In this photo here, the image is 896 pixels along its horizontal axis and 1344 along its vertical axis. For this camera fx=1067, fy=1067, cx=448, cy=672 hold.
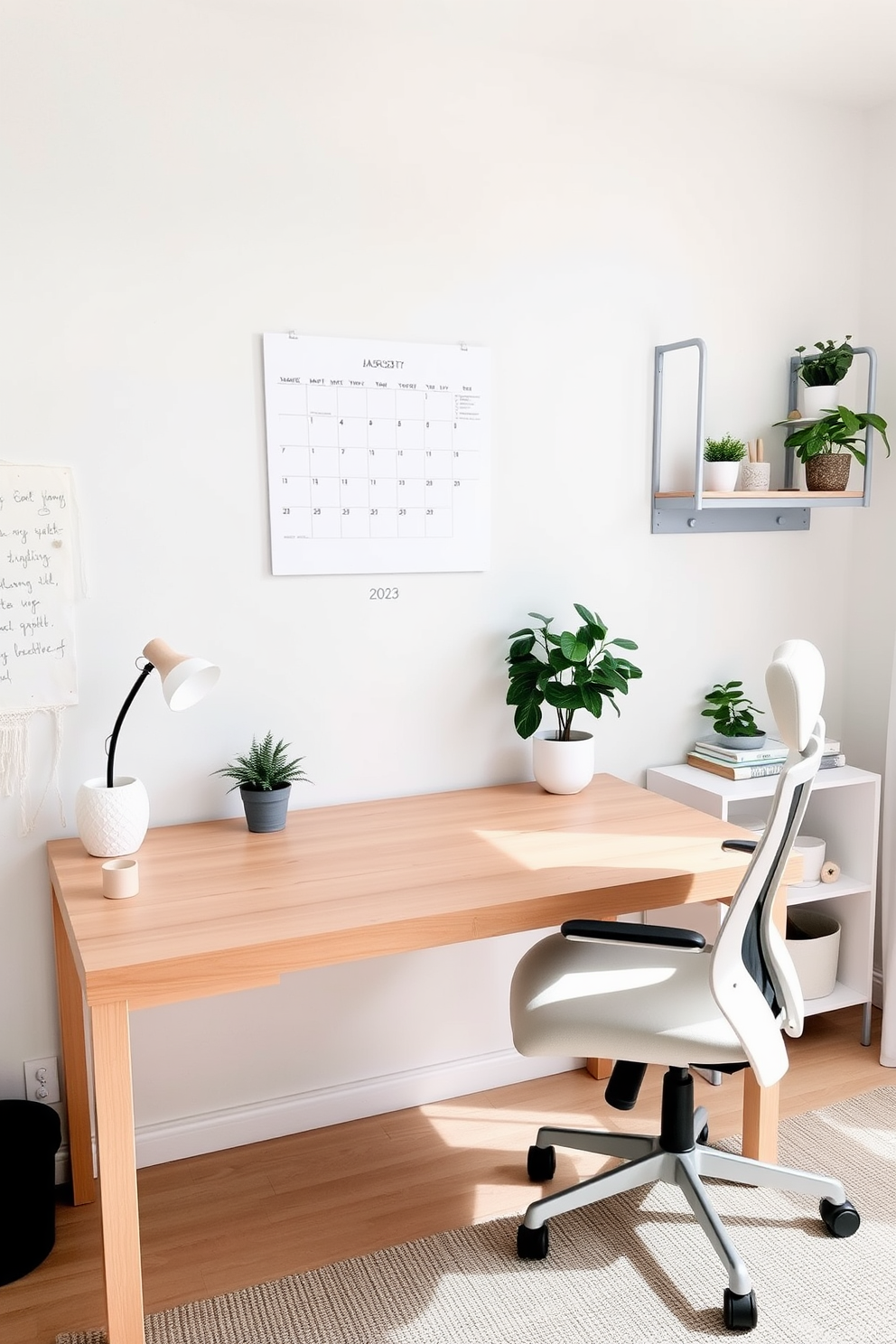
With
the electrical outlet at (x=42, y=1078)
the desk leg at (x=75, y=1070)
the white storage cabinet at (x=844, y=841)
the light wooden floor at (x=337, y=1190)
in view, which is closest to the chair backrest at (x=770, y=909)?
the light wooden floor at (x=337, y=1190)

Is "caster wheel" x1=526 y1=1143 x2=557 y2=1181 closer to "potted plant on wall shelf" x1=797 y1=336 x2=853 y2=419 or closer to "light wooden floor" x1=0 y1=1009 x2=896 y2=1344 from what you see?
"light wooden floor" x1=0 y1=1009 x2=896 y2=1344

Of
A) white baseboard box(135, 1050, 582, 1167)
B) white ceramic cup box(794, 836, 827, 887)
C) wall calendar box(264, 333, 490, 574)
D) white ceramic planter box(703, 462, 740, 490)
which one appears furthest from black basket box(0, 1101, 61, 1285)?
white ceramic planter box(703, 462, 740, 490)

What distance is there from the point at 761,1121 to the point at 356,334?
6.29ft

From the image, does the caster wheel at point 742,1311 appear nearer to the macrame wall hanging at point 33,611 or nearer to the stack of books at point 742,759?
the stack of books at point 742,759

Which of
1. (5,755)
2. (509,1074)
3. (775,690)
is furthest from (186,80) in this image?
(509,1074)

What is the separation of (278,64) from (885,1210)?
2.71 m

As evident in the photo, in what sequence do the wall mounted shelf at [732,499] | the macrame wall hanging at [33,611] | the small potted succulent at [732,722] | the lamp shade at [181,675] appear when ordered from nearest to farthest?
the lamp shade at [181,675] < the macrame wall hanging at [33,611] < the wall mounted shelf at [732,499] < the small potted succulent at [732,722]

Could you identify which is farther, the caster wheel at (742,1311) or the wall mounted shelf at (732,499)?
the wall mounted shelf at (732,499)

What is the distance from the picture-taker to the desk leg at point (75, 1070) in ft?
7.39

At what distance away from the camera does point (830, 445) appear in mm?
2861

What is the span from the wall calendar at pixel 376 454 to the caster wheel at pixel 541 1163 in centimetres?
133

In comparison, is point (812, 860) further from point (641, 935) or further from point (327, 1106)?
point (327, 1106)

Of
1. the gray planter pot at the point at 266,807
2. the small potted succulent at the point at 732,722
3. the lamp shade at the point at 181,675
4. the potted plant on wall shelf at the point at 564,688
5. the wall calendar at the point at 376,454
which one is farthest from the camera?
the small potted succulent at the point at 732,722

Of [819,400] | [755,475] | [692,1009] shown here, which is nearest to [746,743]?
[755,475]
